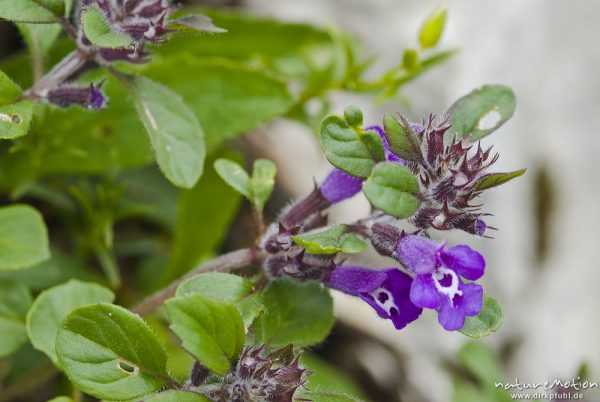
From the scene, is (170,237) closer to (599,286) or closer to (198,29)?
(198,29)

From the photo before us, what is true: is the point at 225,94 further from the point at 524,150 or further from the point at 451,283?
the point at 524,150

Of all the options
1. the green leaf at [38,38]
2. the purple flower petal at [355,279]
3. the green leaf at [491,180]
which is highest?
the green leaf at [38,38]

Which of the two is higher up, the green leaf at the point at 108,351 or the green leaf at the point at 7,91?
the green leaf at the point at 7,91

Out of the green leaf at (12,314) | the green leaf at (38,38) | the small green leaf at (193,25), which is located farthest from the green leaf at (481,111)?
the green leaf at (12,314)

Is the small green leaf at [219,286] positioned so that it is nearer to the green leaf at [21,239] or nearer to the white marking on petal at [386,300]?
the white marking on petal at [386,300]

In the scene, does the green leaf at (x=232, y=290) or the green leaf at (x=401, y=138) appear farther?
the green leaf at (x=232, y=290)

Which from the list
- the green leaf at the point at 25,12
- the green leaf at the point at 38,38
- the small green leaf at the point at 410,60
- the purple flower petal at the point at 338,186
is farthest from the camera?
the small green leaf at the point at 410,60

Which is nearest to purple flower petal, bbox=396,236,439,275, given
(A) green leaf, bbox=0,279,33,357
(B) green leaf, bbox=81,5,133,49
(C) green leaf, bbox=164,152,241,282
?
(B) green leaf, bbox=81,5,133,49

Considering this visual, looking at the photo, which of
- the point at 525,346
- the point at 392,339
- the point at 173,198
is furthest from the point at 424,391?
the point at 173,198
